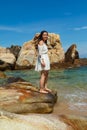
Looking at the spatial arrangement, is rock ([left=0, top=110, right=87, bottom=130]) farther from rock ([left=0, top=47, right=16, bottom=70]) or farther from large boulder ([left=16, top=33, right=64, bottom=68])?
large boulder ([left=16, top=33, right=64, bottom=68])

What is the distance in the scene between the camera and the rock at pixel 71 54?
5629 centimetres

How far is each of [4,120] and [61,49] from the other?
51.8 m

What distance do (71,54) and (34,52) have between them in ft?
24.1

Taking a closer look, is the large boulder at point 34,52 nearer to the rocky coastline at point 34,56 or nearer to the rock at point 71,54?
the rocky coastline at point 34,56

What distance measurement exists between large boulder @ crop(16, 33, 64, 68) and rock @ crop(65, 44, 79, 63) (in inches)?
48.2

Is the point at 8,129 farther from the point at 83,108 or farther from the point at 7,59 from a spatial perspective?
the point at 7,59

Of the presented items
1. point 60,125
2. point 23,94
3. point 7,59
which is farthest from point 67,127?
point 7,59

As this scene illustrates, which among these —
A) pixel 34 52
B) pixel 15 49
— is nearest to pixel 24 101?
pixel 34 52

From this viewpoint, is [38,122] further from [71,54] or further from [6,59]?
[71,54]

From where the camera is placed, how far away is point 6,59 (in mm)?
51438

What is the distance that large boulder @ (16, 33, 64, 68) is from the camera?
5272 centimetres

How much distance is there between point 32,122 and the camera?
17.7 feet

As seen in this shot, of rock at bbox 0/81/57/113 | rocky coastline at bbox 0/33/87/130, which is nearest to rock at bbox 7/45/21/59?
rocky coastline at bbox 0/33/87/130

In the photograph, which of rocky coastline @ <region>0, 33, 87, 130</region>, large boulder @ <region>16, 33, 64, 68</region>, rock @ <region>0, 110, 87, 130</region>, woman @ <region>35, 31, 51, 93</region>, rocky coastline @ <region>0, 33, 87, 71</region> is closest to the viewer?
rock @ <region>0, 110, 87, 130</region>
